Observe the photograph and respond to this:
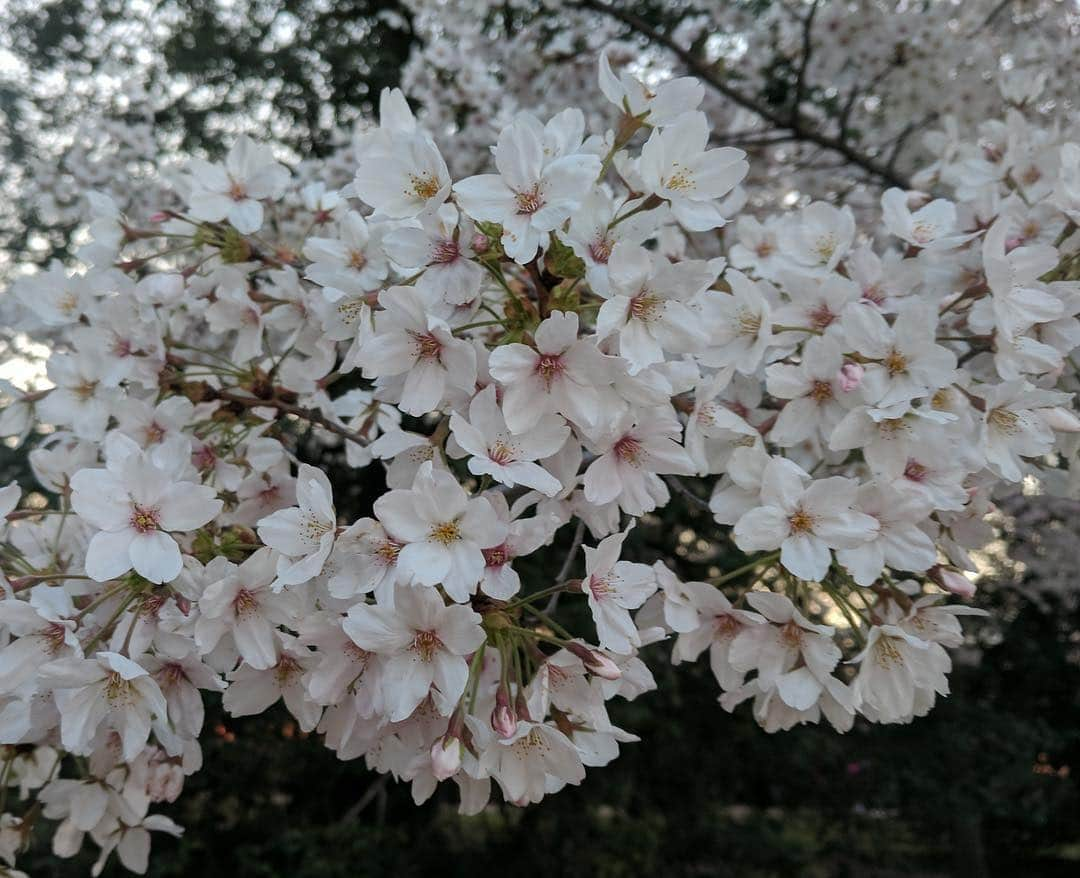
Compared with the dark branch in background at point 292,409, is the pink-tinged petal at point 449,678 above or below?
above

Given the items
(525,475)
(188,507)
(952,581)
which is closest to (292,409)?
(188,507)

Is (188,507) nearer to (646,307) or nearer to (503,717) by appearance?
(503,717)

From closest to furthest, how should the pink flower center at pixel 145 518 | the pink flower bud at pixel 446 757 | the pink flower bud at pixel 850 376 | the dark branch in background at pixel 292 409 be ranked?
the pink flower bud at pixel 446 757
the pink flower center at pixel 145 518
the pink flower bud at pixel 850 376
the dark branch in background at pixel 292 409

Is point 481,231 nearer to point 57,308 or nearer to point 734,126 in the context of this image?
point 57,308

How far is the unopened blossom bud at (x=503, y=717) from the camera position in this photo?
964 mm

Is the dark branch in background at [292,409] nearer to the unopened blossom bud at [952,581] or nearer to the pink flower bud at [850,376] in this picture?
the pink flower bud at [850,376]

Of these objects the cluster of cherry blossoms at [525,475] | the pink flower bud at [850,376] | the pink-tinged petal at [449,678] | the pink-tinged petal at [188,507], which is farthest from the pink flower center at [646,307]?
the pink-tinged petal at [188,507]

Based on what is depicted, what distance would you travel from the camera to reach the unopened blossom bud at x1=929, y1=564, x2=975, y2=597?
3.84ft

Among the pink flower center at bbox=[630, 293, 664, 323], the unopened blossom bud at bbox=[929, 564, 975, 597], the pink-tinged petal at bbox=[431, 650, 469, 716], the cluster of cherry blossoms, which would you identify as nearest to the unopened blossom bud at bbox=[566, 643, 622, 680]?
the cluster of cherry blossoms

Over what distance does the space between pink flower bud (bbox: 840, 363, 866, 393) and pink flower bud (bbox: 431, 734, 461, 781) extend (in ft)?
2.30

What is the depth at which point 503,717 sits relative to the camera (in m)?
0.97

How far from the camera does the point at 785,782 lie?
216 inches

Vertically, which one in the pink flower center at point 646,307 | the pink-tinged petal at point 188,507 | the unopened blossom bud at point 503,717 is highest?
the pink flower center at point 646,307

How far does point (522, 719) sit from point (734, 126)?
2.93 m
